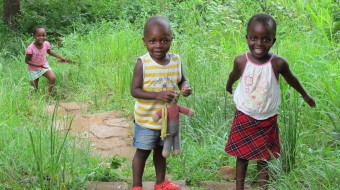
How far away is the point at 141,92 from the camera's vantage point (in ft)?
10.8

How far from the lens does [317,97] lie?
4527 millimetres

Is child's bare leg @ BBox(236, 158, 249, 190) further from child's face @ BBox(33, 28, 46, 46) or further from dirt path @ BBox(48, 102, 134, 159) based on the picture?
child's face @ BBox(33, 28, 46, 46)

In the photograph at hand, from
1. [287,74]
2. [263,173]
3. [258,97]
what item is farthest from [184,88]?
[263,173]

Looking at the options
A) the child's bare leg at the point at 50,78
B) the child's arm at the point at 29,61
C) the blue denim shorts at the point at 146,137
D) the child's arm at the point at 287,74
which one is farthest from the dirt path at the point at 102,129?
the child's arm at the point at 287,74

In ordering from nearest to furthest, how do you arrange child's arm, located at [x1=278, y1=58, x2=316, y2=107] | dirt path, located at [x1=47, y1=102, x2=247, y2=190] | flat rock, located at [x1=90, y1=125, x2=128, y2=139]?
child's arm, located at [x1=278, y1=58, x2=316, y2=107], dirt path, located at [x1=47, y1=102, x2=247, y2=190], flat rock, located at [x1=90, y1=125, x2=128, y2=139]

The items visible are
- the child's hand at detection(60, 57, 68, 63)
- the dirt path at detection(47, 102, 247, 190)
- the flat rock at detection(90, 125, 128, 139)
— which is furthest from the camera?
the child's hand at detection(60, 57, 68, 63)

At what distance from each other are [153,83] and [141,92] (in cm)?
11

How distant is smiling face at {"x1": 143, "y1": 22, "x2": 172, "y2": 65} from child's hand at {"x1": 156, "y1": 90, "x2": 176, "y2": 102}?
0.85ft

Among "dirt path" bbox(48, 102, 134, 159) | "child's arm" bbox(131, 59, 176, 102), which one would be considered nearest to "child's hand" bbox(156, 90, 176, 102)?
"child's arm" bbox(131, 59, 176, 102)

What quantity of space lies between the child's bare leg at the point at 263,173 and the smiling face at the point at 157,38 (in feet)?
3.46

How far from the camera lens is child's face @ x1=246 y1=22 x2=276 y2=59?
3.29 meters

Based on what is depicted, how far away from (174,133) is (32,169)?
1021 mm

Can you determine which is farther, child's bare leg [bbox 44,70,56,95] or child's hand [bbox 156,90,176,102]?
child's bare leg [bbox 44,70,56,95]

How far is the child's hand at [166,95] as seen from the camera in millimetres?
3213
